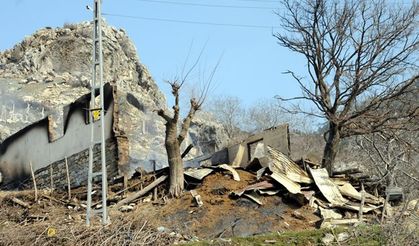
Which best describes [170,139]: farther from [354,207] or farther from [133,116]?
[133,116]

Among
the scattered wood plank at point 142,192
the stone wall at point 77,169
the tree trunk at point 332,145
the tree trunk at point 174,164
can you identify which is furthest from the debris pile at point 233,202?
the tree trunk at point 332,145

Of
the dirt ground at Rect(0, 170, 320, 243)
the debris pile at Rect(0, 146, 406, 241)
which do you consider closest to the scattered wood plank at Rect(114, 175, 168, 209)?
the debris pile at Rect(0, 146, 406, 241)

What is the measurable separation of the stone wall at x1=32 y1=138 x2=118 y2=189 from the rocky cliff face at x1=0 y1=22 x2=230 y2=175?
1737cm

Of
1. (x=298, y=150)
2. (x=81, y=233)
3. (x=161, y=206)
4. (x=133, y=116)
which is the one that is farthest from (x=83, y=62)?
(x=81, y=233)

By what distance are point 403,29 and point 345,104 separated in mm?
3484

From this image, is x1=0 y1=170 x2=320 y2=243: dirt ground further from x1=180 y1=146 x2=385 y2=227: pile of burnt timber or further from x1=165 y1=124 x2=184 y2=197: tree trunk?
x1=165 y1=124 x2=184 y2=197: tree trunk

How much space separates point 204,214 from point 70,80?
36.6 m

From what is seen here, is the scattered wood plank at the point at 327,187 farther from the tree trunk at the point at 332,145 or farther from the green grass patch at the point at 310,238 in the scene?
the tree trunk at the point at 332,145

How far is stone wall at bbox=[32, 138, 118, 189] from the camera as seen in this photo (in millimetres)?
18953

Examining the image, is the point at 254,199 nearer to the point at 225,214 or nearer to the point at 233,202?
the point at 233,202

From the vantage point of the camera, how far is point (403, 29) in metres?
21.9

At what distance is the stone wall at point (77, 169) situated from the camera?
19.0 meters

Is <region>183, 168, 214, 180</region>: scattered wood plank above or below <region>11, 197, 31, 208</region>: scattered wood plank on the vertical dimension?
above

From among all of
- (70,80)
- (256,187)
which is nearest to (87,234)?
(256,187)
